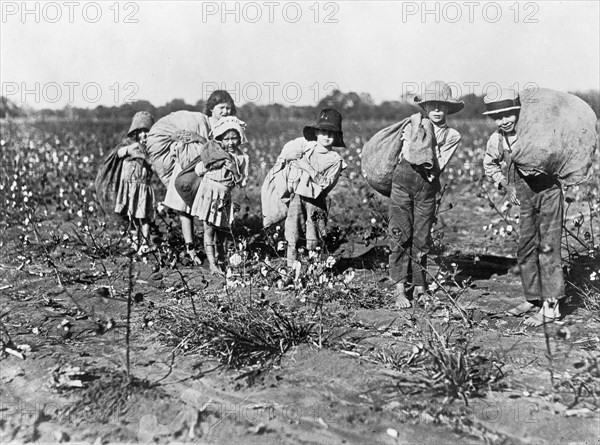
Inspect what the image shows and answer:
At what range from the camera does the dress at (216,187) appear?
6152 mm

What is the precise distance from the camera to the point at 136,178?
7.21m

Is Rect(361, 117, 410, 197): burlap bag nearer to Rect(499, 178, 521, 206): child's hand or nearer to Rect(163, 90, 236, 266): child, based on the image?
Rect(499, 178, 521, 206): child's hand

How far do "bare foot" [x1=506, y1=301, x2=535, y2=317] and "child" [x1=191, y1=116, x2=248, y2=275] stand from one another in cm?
255

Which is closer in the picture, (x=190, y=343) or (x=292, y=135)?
(x=190, y=343)

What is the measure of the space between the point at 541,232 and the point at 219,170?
9.23ft

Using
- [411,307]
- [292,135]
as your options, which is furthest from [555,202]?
[292,135]

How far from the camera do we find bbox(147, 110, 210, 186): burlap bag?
6625 mm

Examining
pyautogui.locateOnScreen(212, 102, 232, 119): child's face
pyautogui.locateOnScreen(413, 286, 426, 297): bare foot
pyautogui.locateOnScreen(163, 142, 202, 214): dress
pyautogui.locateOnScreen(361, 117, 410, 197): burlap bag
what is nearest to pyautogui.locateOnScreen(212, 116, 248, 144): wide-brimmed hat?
pyautogui.locateOnScreen(212, 102, 232, 119): child's face

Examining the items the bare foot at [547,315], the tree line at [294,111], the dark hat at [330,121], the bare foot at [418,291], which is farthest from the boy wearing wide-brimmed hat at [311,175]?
the tree line at [294,111]

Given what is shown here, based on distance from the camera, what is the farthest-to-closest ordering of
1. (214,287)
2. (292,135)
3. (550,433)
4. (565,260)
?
(292,135)
(565,260)
(214,287)
(550,433)

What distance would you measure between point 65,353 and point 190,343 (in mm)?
834

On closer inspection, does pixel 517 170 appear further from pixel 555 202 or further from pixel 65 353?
pixel 65 353

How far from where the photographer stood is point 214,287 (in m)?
5.97

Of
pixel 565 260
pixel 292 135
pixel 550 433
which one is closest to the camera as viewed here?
pixel 550 433
